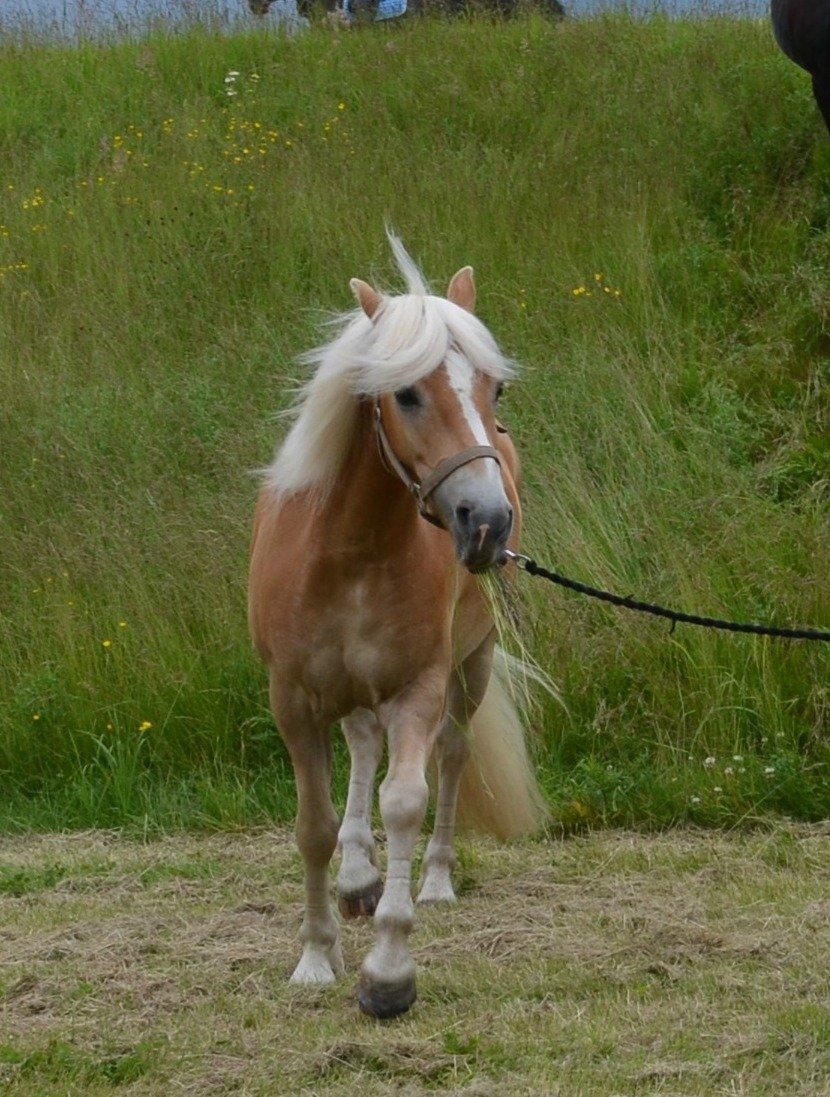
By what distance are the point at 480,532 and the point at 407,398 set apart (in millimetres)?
456

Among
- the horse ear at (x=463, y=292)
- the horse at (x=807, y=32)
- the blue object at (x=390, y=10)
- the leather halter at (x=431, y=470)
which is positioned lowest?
the leather halter at (x=431, y=470)

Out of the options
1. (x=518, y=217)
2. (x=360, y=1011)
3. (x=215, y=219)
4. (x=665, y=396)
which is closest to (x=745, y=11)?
(x=518, y=217)

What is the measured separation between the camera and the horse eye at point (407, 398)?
12.0ft

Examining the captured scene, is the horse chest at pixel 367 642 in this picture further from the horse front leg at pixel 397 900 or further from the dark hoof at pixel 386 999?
the dark hoof at pixel 386 999

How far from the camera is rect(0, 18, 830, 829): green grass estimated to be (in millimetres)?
6250

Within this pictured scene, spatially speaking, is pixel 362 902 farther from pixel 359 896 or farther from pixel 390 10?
pixel 390 10

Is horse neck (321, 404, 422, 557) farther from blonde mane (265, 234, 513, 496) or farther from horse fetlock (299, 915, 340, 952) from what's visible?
horse fetlock (299, 915, 340, 952)

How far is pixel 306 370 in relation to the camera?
8727 millimetres

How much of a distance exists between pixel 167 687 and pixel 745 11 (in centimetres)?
935

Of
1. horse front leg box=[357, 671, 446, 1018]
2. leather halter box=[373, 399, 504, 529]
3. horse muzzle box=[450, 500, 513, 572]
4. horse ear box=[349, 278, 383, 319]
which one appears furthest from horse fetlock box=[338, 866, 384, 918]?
horse ear box=[349, 278, 383, 319]

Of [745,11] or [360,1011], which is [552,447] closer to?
[360,1011]

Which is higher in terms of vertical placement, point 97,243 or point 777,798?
point 97,243

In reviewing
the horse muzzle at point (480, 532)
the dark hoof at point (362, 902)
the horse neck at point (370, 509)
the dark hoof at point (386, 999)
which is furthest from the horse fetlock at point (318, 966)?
the horse muzzle at point (480, 532)

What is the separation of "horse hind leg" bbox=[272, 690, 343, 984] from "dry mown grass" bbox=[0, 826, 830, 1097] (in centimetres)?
9
